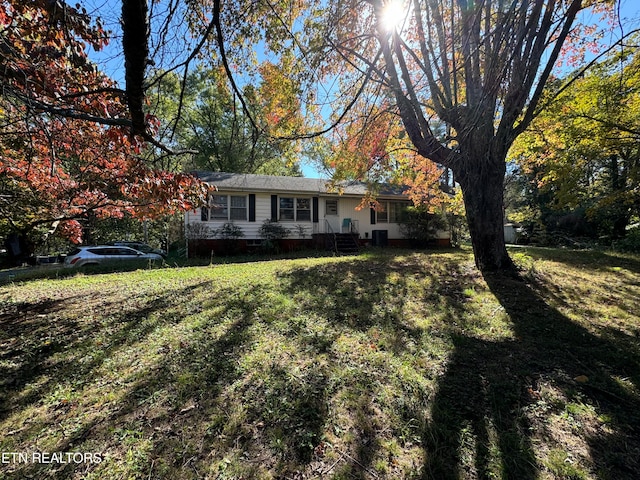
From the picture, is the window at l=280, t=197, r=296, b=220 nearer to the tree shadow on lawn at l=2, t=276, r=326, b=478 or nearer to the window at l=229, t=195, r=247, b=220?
the window at l=229, t=195, r=247, b=220

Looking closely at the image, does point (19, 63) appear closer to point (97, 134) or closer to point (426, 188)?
point (97, 134)

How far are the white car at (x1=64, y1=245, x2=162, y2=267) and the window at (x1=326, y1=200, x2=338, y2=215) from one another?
8.15 m

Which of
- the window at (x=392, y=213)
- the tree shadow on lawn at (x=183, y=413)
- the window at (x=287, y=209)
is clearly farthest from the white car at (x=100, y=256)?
the window at (x=392, y=213)

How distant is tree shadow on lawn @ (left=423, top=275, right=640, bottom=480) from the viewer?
1.75m

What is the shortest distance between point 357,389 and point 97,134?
553 centimetres

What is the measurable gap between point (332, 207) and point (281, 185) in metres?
3.02

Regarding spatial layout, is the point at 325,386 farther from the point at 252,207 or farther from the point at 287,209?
the point at 287,209

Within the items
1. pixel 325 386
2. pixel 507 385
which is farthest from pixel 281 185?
pixel 507 385

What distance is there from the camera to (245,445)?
6.18ft

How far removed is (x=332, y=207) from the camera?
14820 mm

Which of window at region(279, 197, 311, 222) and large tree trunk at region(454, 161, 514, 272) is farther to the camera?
window at region(279, 197, 311, 222)

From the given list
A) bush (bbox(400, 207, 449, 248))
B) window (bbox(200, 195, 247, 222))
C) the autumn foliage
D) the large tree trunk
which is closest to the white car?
window (bbox(200, 195, 247, 222))

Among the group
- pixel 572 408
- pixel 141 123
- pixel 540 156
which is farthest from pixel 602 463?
pixel 540 156

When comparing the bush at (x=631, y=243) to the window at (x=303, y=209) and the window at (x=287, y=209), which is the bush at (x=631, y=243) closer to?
the window at (x=303, y=209)
